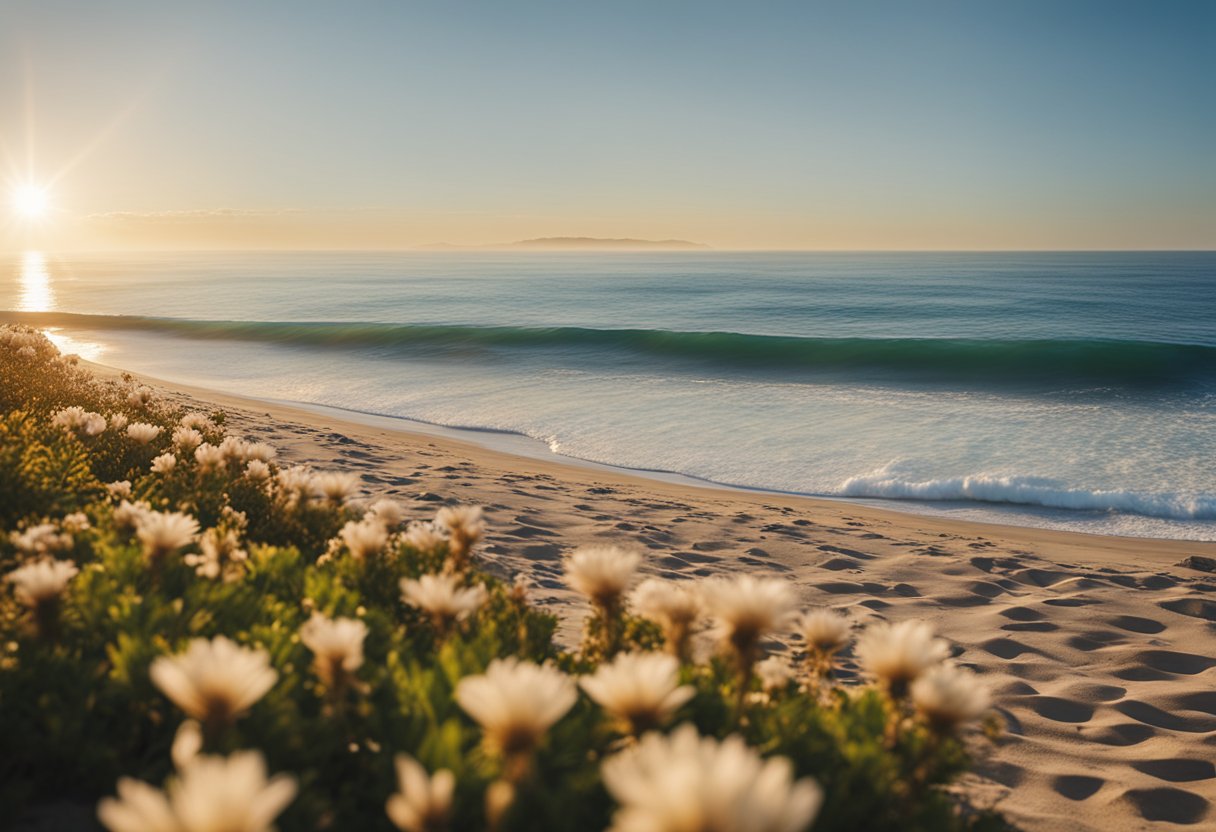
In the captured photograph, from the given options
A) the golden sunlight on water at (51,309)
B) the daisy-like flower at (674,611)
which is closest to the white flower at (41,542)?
the daisy-like flower at (674,611)

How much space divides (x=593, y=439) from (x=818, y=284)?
60198mm

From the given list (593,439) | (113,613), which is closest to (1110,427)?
(593,439)

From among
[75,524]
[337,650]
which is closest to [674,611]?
[337,650]

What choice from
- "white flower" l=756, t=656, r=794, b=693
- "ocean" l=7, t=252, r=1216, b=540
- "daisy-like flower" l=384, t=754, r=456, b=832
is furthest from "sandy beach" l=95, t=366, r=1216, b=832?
"daisy-like flower" l=384, t=754, r=456, b=832

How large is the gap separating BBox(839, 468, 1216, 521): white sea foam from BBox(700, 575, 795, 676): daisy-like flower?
9.25 meters

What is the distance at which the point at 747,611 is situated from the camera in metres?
1.78

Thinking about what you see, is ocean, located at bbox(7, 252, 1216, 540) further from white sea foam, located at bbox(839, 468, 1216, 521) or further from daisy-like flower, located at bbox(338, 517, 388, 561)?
daisy-like flower, located at bbox(338, 517, 388, 561)

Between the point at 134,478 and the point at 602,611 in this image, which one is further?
the point at 134,478

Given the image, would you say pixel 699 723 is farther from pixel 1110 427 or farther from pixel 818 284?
pixel 818 284

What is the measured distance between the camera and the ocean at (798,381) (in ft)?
36.8

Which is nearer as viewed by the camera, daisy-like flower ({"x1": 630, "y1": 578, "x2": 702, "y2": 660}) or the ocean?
daisy-like flower ({"x1": 630, "y1": 578, "x2": 702, "y2": 660})

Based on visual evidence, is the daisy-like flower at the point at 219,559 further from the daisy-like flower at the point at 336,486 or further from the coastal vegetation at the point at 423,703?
the daisy-like flower at the point at 336,486

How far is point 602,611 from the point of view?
230 cm

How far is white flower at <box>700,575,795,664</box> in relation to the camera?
1767 mm
